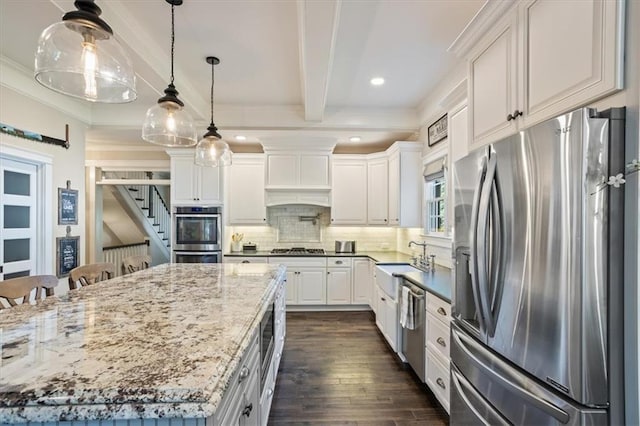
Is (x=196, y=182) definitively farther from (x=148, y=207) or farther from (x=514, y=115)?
(x=514, y=115)

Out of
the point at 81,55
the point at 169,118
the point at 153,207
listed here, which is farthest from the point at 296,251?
the point at 153,207

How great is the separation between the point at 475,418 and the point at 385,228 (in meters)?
3.89

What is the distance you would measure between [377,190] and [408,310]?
2586 millimetres

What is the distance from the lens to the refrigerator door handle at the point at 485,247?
1468 mm

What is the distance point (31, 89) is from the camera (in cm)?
330

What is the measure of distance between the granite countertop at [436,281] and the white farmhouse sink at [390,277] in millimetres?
189

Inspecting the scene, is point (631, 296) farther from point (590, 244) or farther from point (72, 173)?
point (72, 173)

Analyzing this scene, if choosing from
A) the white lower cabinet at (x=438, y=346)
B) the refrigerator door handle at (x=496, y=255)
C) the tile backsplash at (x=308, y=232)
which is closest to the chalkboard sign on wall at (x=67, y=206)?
the tile backsplash at (x=308, y=232)

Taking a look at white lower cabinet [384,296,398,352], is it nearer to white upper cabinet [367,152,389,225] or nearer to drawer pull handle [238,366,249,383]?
white upper cabinet [367,152,389,225]

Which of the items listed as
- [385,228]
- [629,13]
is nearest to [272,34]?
[629,13]

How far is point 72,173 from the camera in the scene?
154 inches

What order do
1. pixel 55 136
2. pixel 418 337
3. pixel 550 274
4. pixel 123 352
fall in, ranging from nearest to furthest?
pixel 123 352 → pixel 550 274 → pixel 418 337 → pixel 55 136

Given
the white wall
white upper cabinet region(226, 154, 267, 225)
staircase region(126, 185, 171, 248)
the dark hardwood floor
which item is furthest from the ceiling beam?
staircase region(126, 185, 171, 248)

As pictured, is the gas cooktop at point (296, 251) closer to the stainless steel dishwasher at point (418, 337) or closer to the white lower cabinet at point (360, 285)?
the white lower cabinet at point (360, 285)
